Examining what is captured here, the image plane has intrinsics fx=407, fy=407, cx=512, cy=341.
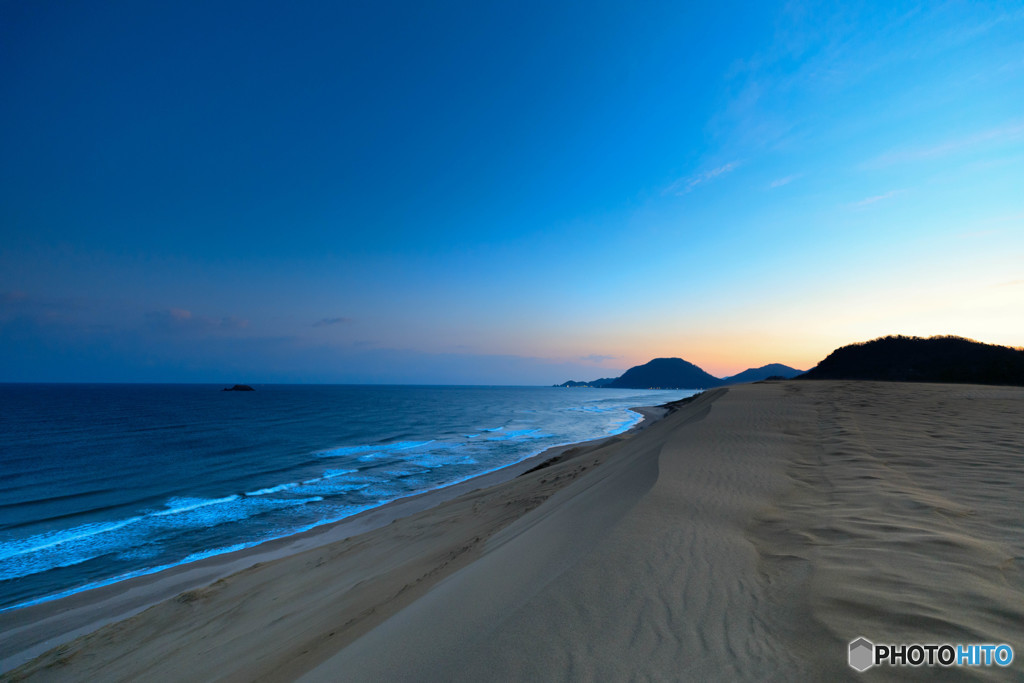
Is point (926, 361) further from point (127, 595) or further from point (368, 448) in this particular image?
point (127, 595)

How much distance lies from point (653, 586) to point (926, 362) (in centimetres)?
4197

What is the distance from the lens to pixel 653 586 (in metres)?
3.14

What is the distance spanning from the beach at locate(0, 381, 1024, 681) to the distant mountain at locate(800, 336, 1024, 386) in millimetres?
25968

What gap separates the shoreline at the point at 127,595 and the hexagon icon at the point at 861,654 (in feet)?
33.8

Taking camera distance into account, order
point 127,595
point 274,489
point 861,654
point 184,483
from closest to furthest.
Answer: point 861,654, point 127,595, point 274,489, point 184,483

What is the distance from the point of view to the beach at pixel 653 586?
2402mm

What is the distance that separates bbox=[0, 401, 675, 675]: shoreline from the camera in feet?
22.6

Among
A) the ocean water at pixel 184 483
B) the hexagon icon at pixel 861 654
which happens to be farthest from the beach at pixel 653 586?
the ocean water at pixel 184 483

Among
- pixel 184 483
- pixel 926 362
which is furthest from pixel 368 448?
pixel 926 362

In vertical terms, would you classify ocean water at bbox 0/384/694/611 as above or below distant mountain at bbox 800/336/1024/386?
below

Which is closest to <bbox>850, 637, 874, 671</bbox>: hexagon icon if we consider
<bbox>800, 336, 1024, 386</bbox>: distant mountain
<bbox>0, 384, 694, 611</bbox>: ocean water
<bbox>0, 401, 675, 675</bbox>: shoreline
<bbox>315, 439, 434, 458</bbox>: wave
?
<bbox>0, 401, 675, 675</bbox>: shoreline

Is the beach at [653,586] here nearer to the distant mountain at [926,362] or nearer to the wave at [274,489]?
the wave at [274,489]

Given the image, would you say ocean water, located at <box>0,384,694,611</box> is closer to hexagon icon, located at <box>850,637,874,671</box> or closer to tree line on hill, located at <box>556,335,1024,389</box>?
hexagon icon, located at <box>850,637,874,671</box>

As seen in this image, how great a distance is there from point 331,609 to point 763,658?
18.1ft
